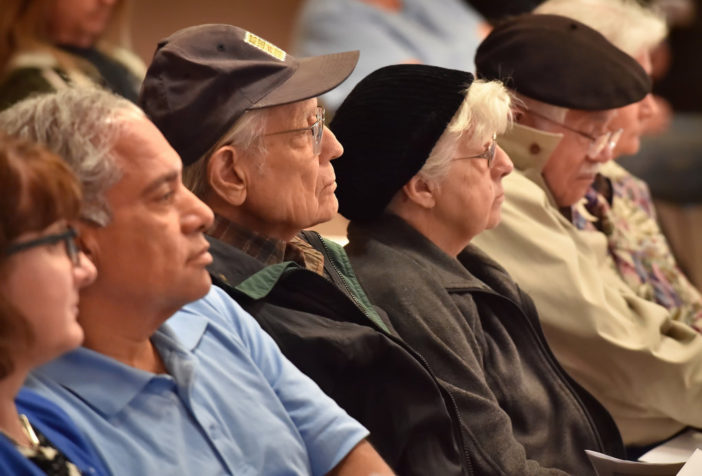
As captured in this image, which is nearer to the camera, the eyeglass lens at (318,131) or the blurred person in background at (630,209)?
the eyeglass lens at (318,131)

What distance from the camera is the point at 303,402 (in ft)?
5.70

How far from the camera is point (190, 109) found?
191 centimetres

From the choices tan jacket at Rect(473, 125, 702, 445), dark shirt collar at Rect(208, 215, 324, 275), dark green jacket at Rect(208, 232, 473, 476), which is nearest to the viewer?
dark green jacket at Rect(208, 232, 473, 476)

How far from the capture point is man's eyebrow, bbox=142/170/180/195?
1.54 m

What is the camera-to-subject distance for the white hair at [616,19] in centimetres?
318

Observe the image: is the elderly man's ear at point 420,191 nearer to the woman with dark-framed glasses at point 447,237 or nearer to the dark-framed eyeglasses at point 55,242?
the woman with dark-framed glasses at point 447,237

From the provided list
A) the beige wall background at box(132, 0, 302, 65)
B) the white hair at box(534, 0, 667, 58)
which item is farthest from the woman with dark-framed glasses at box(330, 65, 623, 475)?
the beige wall background at box(132, 0, 302, 65)

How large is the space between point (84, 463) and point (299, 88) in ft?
2.65

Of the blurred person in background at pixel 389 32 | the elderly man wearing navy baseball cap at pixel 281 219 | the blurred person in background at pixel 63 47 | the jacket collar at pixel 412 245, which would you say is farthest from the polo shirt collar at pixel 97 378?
the blurred person in background at pixel 389 32

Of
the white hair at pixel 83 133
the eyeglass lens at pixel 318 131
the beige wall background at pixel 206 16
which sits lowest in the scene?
the beige wall background at pixel 206 16

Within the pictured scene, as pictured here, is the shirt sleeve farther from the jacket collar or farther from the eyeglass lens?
the jacket collar

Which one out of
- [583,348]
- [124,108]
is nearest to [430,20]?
[583,348]

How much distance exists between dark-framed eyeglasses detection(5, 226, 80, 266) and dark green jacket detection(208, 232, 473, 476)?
540 millimetres

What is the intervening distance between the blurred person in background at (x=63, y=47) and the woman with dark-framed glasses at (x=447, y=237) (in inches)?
51.5
